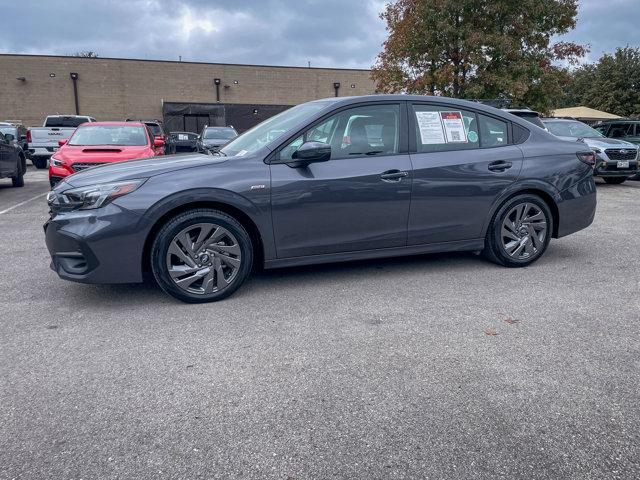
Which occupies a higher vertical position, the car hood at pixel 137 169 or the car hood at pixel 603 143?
the car hood at pixel 603 143

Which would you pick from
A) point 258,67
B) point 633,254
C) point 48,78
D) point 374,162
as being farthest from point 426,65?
point 48,78

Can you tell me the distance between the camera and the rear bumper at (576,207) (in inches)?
206

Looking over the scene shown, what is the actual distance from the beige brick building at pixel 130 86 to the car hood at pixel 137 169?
1049 inches

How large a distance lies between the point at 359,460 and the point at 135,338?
6.23ft

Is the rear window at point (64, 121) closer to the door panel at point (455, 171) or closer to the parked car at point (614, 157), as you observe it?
the parked car at point (614, 157)

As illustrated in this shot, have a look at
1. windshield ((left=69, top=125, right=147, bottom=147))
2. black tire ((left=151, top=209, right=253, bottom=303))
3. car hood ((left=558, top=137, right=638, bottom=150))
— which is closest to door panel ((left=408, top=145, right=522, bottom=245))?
black tire ((left=151, top=209, right=253, bottom=303))

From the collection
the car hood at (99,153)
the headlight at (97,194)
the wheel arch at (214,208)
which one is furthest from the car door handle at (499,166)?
the car hood at (99,153)

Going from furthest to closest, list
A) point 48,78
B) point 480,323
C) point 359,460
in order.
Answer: point 48,78 → point 480,323 → point 359,460

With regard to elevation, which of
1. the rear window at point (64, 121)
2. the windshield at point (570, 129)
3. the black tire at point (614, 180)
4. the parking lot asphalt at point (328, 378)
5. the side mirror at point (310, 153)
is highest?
the rear window at point (64, 121)

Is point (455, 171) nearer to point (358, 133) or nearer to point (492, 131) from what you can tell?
point (492, 131)

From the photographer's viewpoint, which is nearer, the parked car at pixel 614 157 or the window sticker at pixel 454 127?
Result: the window sticker at pixel 454 127

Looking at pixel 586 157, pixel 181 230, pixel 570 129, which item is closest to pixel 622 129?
pixel 570 129

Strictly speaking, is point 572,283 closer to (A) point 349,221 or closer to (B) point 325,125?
(A) point 349,221

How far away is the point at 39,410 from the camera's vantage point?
261 cm
